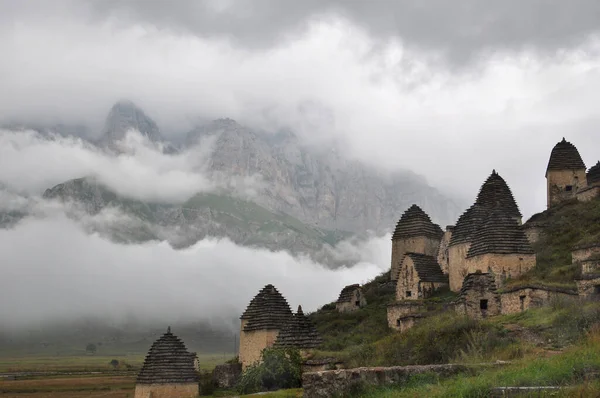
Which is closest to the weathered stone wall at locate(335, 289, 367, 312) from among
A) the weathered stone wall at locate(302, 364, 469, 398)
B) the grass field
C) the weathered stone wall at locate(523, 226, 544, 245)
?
the weathered stone wall at locate(523, 226, 544, 245)

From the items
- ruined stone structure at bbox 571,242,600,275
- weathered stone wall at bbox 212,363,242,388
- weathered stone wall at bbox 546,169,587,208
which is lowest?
weathered stone wall at bbox 212,363,242,388

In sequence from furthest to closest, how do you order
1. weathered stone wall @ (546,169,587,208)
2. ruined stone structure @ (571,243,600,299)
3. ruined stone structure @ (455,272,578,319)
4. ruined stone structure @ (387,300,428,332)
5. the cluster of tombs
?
weathered stone wall @ (546,169,587,208) < ruined stone structure @ (387,300,428,332) < the cluster of tombs < ruined stone structure @ (455,272,578,319) < ruined stone structure @ (571,243,600,299)

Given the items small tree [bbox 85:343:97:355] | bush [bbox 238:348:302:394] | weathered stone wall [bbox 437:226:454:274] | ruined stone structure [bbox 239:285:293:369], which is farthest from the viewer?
small tree [bbox 85:343:97:355]

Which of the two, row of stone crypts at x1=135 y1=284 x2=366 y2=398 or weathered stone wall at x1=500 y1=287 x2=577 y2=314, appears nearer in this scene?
weathered stone wall at x1=500 y1=287 x2=577 y2=314

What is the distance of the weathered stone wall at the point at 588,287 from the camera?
28011mm

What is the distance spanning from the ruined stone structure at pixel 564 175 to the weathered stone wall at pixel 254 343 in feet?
88.3

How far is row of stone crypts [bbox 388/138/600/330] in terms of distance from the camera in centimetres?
3191

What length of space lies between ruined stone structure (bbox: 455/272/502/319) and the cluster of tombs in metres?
0.04

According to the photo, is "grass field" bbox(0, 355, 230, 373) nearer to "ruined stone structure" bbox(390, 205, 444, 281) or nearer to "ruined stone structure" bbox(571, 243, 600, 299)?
"ruined stone structure" bbox(390, 205, 444, 281)

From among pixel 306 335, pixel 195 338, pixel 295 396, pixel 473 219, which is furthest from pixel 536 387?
pixel 195 338

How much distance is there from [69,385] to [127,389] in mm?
10364

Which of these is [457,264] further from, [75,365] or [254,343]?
[75,365]

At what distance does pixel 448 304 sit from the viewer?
34.4 metres

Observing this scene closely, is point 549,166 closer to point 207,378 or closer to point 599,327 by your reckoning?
point 207,378
